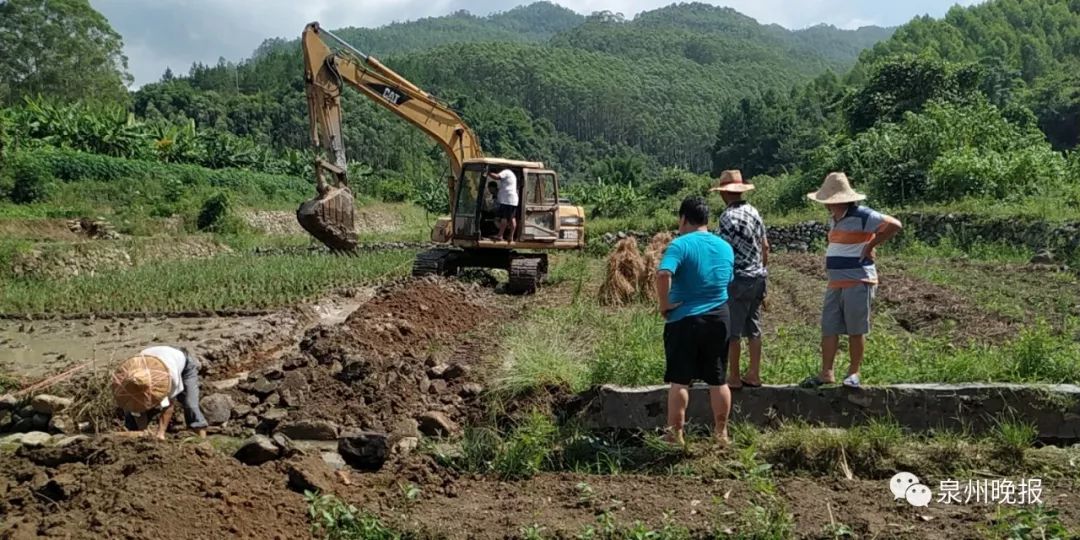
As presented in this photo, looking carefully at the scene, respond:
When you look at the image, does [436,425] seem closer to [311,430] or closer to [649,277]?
[311,430]

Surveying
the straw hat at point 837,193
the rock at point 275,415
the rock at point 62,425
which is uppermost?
the straw hat at point 837,193

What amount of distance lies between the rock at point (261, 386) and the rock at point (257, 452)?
1.94m

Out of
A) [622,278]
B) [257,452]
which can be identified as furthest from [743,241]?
[622,278]

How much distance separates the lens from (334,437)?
6.45m

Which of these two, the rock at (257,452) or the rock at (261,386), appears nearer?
the rock at (257,452)

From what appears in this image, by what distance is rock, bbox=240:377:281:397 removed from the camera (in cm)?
754

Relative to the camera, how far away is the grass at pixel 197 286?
12.7 metres

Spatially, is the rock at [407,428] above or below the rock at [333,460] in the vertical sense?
above

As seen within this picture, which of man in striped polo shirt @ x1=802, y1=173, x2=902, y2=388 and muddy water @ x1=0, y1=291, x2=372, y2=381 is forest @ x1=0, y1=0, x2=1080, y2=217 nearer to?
muddy water @ x1=0, y1=291, x2=372, y2=381

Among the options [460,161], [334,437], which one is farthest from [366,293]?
[334,437]

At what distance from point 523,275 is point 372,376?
6.34 meters

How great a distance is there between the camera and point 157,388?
5758 mm

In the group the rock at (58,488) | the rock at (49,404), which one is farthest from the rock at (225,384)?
the rock at (58,488)

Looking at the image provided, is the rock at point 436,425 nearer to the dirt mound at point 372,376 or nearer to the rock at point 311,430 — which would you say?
the dirt mound at point 372,376
